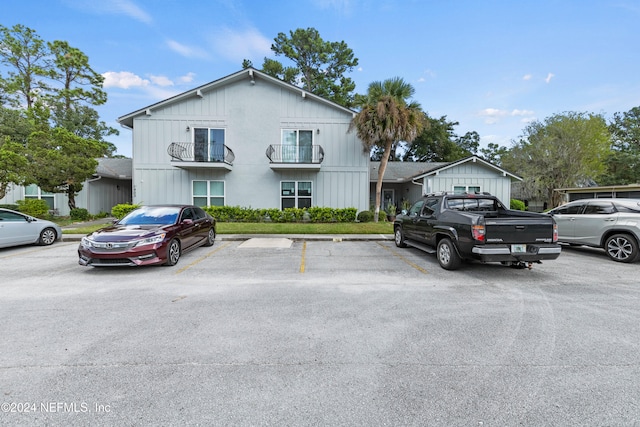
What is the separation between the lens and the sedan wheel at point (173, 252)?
7012mm

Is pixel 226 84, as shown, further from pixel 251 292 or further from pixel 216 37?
pixel 251 292

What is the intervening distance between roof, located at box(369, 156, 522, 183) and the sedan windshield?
14.9 m

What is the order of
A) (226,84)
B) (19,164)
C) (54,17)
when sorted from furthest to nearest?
(226,84), (54,17), (19,164)

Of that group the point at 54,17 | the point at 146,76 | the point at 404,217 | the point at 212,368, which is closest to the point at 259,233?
the point at 404,217

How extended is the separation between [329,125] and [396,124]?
13.0 feet

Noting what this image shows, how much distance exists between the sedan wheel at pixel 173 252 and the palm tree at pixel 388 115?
1156 cm

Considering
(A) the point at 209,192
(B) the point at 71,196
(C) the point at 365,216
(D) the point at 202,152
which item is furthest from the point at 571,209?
(B) the point at 71,196

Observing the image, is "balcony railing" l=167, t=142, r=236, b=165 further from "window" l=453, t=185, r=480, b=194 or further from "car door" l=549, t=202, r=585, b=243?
"car door" l=549, t=202, r=585, b=243

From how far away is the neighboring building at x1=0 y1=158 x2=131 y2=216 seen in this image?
17797 mm

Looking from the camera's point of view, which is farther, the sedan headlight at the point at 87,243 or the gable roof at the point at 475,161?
the gable roof at the point at 475,161

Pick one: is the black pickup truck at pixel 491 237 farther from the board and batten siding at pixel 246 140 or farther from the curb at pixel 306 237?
the board and batten siding at pixel 246 140

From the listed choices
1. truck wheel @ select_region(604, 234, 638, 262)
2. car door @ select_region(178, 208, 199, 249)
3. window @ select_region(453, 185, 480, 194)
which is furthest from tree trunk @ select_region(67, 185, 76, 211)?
truck wheel @ select_region(604, 234, 638, 262)

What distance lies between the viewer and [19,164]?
1361 cm

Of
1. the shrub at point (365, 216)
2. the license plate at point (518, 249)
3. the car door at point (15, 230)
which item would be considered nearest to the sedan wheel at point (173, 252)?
the car door at point (15, 230)
